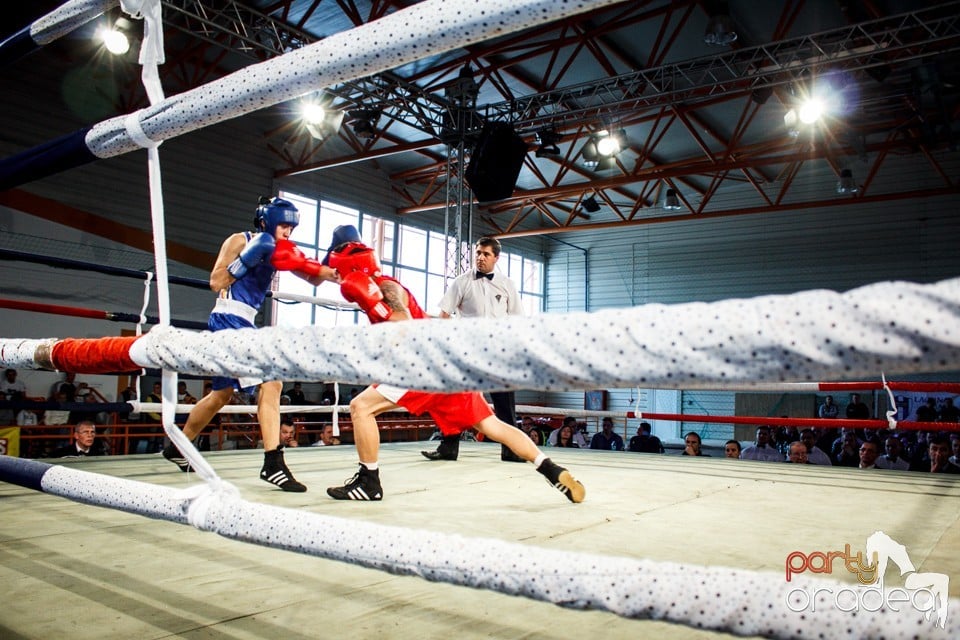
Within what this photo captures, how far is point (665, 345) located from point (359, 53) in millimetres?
612

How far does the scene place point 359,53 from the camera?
942 millimetres

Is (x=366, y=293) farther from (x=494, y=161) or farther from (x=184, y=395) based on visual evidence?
(x=184, y=395)

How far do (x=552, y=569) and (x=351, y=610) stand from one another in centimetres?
80

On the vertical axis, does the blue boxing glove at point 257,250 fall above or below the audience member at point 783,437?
above

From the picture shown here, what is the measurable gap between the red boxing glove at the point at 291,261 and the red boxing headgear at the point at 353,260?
164 mm

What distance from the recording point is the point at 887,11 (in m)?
8.72

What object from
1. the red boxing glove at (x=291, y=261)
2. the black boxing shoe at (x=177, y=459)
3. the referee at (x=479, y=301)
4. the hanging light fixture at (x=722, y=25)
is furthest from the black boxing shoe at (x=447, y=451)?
the hanging light fixture at (x=722, y=25)

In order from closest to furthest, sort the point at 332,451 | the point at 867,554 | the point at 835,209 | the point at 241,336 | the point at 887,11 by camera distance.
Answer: the point at 241,336 < the point at 867,554 < the point at 332,451 < the point at 887,11 < the point at 835,209

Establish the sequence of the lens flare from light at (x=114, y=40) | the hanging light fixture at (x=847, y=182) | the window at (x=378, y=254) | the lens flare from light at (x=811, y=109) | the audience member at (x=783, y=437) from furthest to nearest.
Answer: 1. the window at (x=378, y=254)
2. the hanging light fixture at (x=847, y=182)
3. the audience member at (x=783, y=437)
4. the lens flare from light at (x=811, y=109)
5. the lens flare from light at (x=114, y=40)

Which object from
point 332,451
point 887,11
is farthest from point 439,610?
point 887,11

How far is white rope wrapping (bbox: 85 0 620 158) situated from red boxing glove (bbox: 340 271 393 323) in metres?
1.27

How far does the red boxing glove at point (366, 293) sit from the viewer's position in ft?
8.13

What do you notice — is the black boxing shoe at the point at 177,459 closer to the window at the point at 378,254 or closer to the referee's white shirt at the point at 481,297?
the referee's white shirt at the point at 481,297

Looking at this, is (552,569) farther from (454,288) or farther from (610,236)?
(610,236)
